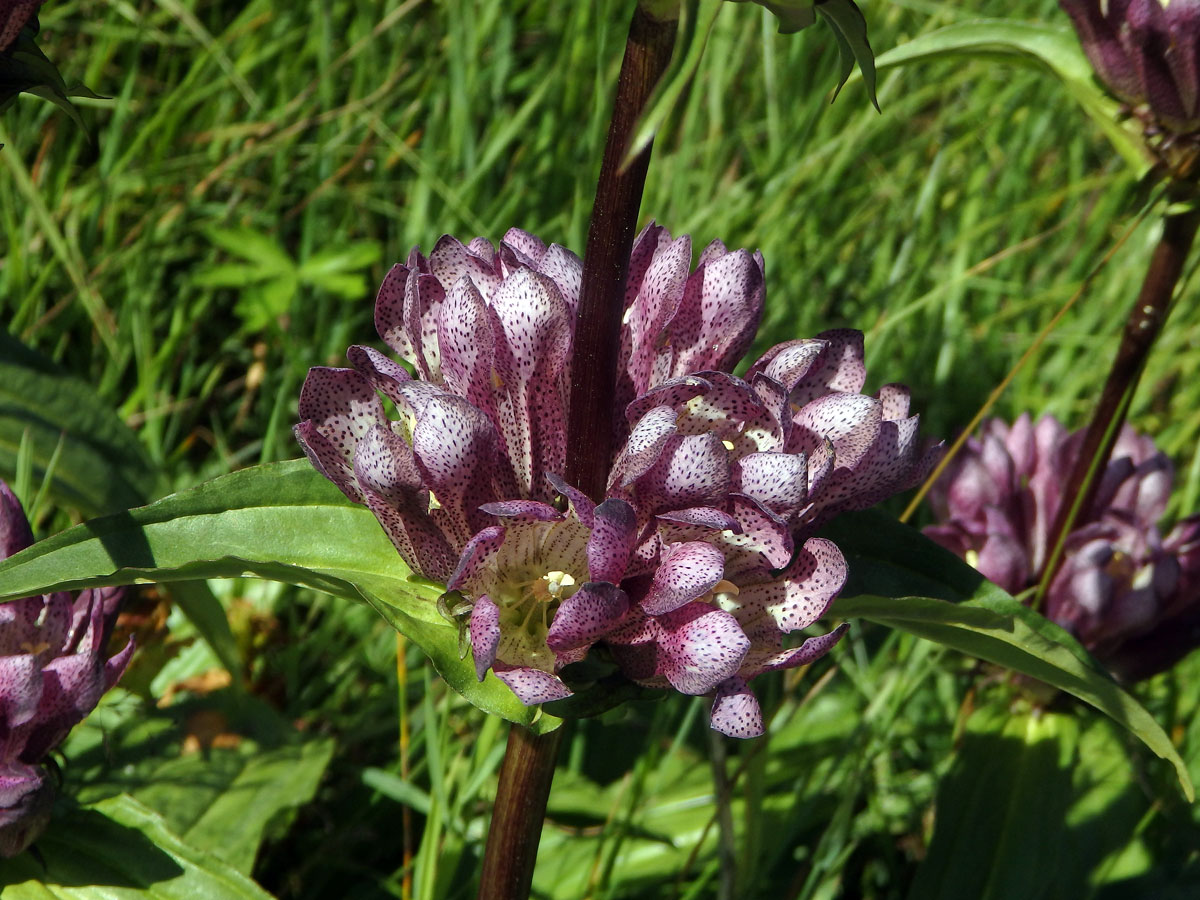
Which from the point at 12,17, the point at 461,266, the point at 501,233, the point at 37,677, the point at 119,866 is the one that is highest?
the point at 12,17

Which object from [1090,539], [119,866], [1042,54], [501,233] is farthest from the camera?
[501,233]

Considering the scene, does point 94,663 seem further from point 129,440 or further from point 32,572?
point 129,440

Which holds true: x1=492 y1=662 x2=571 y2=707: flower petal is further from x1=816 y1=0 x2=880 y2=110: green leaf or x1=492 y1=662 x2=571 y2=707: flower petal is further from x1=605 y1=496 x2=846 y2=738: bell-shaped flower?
x1=816 y1=0 x2=880 y2=110: green leaf

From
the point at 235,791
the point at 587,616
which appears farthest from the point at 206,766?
the point at 587,616

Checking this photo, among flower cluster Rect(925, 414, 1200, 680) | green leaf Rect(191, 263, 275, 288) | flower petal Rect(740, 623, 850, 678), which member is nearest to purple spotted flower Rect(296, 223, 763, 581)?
flower petal Rect(740, 623, 850, 678)

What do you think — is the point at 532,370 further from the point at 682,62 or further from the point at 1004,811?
the point at 1004,811
